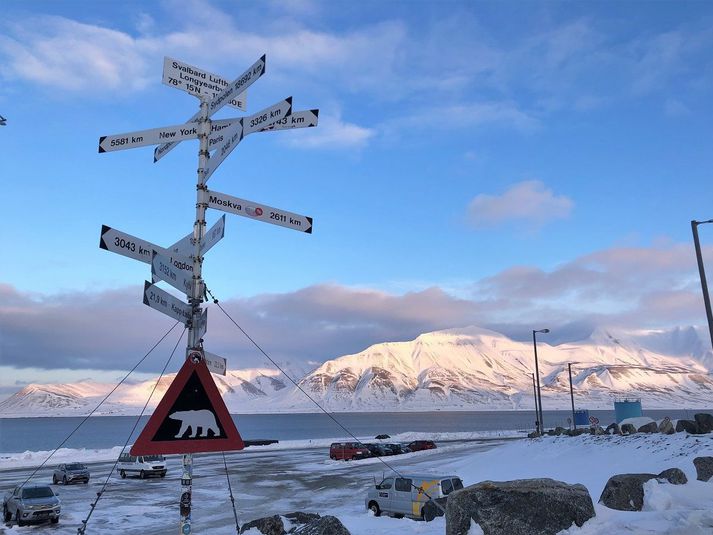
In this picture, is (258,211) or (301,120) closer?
(258,211)

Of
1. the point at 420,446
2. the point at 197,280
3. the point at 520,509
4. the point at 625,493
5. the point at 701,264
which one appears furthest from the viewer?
the point at 420,446

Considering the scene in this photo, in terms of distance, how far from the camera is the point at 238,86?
656cm

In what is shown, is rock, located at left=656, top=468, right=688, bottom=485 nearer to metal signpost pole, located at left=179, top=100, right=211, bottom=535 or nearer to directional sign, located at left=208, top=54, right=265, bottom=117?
metal signpost pole, located at left=179, top=100, right=211, bottom=535

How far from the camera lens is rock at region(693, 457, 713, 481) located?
51.6 ft

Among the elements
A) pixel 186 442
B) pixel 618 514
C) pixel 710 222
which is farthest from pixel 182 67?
pixel 710 222

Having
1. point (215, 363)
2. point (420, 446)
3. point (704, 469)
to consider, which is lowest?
point (420, 446)

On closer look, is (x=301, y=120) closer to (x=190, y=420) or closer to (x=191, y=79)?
(x=191, y=79)

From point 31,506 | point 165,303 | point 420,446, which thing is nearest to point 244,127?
point 165,303

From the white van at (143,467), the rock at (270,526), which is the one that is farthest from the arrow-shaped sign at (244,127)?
the white van at (143,467)

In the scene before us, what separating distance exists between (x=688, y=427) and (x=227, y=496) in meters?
21.8

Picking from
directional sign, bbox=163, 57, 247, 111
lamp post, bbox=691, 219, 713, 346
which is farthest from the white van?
directional sign, bbox=163, 57, 247, 111

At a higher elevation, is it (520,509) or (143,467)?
(520,509)

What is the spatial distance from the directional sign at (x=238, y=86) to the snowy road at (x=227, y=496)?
27.8 ft

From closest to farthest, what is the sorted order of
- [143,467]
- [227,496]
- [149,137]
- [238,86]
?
[238,86], [149,137], [227,496], [143,467]
